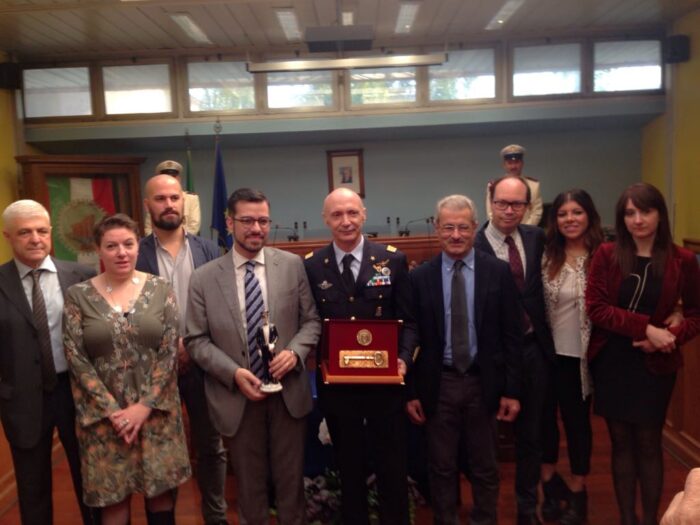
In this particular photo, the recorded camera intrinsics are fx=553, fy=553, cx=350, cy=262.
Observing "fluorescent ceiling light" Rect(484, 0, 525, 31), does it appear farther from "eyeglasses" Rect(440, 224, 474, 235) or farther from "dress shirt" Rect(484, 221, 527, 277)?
"eyeglasses" Rect(440, 224, 474, 235)

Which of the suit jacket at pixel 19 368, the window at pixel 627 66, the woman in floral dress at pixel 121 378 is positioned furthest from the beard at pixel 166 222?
the window at pixel 627 66

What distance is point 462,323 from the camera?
2.27 metres

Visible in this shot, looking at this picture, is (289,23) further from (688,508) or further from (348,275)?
(688,508)

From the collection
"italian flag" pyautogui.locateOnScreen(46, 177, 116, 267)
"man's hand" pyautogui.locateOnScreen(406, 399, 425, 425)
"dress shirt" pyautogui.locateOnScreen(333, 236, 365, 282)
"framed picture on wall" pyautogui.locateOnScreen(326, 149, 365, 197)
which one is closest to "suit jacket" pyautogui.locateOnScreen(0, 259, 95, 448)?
"dress shirt" pyautogui.locateOnScreen(333, 236, 365, 282)

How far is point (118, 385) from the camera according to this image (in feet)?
6.93

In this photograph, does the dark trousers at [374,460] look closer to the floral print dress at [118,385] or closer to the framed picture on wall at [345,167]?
the floral print dress at [118,385]

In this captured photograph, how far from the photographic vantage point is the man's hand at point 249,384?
211cm

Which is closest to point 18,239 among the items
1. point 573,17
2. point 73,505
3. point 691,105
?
point 73,505

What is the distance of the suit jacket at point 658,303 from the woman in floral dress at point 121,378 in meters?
1.74

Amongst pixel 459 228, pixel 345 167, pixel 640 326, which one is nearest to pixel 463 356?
pixel 459 228

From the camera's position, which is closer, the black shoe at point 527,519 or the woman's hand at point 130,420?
the woman's hand at point 130,420

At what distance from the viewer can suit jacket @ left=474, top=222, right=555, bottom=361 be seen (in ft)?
8.05

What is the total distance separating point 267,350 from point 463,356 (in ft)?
2.61

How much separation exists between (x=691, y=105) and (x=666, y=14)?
922 millimetres
